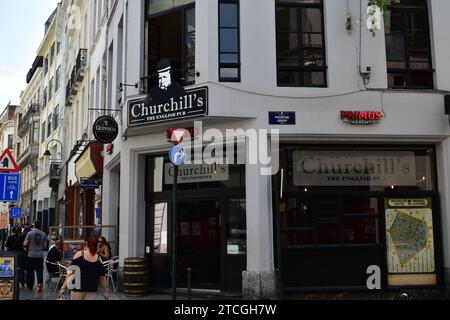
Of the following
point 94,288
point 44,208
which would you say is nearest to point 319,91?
point 94,288

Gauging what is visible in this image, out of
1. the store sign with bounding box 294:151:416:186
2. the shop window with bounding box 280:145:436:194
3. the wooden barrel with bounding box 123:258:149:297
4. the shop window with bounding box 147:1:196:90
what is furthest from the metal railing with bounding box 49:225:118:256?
the store sign with bounding box 294:151:416:186

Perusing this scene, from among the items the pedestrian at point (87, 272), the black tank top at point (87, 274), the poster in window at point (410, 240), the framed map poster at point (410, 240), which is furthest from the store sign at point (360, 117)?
the black tank top at point (87, 274)

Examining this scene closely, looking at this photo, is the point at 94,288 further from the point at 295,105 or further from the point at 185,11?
the point at 185,11

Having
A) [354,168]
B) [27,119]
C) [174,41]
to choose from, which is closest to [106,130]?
[174,41]

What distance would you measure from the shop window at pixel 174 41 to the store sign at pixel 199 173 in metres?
2.06

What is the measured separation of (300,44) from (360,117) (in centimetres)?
220

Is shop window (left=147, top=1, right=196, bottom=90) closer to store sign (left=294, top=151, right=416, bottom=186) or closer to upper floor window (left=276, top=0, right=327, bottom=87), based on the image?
upper floor window (left=276, top=0, right=327, bottom=87)

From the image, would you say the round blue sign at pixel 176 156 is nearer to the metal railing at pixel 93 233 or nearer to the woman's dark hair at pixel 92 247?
the woman's dark hair at pixel 92 247

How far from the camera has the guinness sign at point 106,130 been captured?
15.2m

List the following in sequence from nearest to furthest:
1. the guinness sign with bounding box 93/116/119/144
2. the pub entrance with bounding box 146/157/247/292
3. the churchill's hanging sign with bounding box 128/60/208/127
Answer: the churchill's hanging sign with bounding box 128/60/208/127
the pub entrance with bounding box 146/157/247/292
the guinness sign with bounding box 93/116/119/144

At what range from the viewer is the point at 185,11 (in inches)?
530

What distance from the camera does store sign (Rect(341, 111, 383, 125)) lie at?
1234cm

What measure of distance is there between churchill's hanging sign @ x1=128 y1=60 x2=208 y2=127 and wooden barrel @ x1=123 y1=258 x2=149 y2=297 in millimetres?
3288
